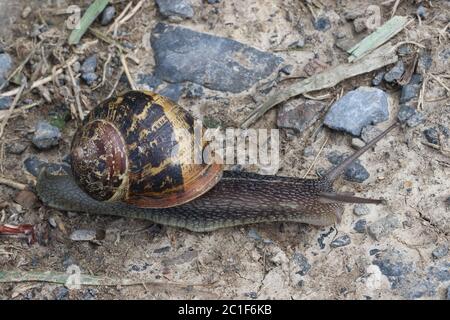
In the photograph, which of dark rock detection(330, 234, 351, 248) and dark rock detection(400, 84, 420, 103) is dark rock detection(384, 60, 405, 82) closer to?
dark rock detection(400, 84, 420, 103)

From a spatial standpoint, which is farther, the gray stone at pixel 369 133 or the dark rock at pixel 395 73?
the dark rock at pixel 395 73

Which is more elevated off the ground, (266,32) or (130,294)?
(266,32)

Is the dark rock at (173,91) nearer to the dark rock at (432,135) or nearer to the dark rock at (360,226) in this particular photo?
the dark rock at (360,226)

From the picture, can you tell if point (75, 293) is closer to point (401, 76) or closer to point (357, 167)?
point (357, 167)

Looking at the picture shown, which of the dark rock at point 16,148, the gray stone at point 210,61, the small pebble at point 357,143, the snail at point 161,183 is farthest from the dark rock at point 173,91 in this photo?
the small pebble at point 357,143

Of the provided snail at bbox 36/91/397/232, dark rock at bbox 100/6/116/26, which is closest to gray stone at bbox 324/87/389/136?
snail at bbox 36/91/397/232

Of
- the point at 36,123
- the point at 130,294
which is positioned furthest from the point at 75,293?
the point at 36,123

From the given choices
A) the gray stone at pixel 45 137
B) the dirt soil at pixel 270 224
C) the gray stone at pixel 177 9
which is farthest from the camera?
the gray stone at pixel 177 9
